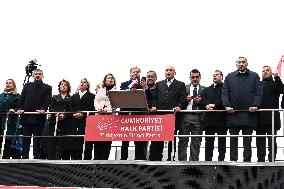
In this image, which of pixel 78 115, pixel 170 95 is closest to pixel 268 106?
pixel 170 95

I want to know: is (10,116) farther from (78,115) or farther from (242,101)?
(242,101)

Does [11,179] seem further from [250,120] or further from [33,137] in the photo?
[250,120]

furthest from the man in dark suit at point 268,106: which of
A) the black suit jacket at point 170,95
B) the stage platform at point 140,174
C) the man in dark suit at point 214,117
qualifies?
the black suit jacket at point 170,95

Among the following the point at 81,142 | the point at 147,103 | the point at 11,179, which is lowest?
the point at 11,179

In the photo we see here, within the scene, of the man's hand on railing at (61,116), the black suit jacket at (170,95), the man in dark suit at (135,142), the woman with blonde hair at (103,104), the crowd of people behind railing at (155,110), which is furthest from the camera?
the man's hand on railing at (61,116)

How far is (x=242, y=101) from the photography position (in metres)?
10.9

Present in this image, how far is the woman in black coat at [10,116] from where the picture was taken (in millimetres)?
12742

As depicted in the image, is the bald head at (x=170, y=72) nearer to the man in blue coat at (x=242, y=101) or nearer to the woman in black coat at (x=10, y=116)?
the man in blue coat at (x=242, y=101)

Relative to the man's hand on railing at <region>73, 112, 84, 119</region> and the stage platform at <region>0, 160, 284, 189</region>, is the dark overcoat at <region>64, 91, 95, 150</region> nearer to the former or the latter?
the man's hand on railing at <region>73, 112, 84, 119</region>

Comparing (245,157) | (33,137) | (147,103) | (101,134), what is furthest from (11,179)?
(245,157)

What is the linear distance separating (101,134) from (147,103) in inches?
45.3

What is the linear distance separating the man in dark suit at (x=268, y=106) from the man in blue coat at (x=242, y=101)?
181 millimetres

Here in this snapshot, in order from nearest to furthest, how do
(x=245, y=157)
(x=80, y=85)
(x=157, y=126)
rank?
(x=245, y=157) → (x=157, y=126) → (x=80, y=85)

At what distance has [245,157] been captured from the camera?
34.8 ft
